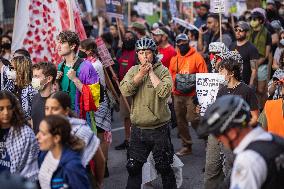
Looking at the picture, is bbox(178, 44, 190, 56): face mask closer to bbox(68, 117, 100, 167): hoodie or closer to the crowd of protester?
the crowd of protester

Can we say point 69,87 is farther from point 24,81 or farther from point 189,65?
point 189,65

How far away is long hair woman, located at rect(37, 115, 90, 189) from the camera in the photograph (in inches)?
178

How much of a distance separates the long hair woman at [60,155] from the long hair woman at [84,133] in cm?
23

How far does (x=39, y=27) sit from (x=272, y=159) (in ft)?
20.0

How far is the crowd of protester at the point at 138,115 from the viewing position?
383 cm

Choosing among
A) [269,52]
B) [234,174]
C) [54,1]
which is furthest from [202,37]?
[234,174]

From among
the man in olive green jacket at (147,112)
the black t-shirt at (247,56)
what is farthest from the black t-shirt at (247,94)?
the black t-shirt at (247,56)

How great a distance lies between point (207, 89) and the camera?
8250 mm

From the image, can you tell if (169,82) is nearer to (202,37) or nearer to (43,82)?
(43,82)

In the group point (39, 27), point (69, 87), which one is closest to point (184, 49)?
point (39, 27)

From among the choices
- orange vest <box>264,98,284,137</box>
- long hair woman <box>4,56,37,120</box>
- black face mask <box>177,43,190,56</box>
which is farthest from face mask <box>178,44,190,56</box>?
orange vest <box>264,98,284,137</box>

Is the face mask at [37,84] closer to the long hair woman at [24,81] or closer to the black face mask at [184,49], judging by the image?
the long hair woman at [24,81]

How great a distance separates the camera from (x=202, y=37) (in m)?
13.5

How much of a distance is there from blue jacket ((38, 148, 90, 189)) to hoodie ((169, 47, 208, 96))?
502 centimetres
